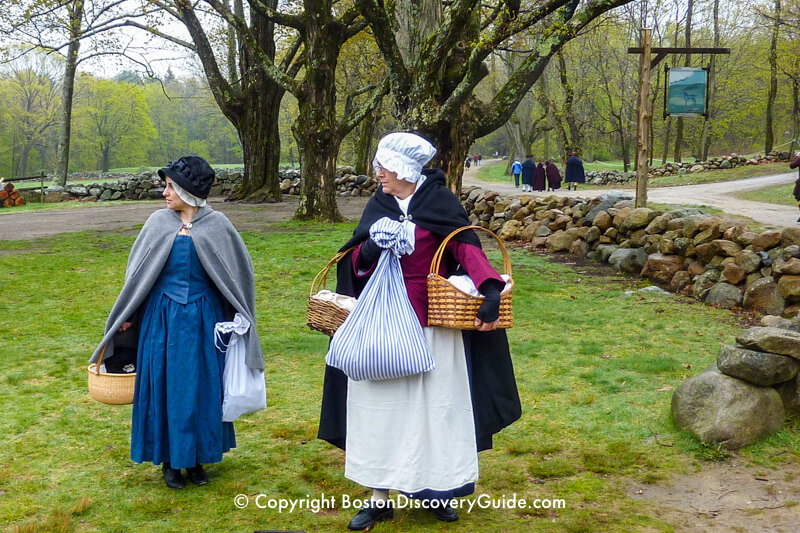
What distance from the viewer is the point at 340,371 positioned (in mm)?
3791

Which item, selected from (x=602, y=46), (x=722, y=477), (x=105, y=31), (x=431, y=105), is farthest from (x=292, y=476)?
(x=602, y=46)

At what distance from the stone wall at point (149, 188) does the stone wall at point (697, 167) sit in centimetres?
1064

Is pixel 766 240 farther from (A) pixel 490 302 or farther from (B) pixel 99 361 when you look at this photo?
(B) pixel 99 361

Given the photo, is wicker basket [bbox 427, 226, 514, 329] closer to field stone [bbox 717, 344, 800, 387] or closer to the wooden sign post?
field stone [bbox 717, 344, 800, 387]

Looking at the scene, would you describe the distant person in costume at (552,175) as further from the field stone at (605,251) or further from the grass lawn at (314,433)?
the grass lawn at (314,433)

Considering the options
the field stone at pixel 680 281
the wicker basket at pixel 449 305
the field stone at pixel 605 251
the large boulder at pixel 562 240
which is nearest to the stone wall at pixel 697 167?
the large boulder at pixel 562 240

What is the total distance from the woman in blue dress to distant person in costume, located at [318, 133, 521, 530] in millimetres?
748

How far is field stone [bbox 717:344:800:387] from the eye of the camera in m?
4.70

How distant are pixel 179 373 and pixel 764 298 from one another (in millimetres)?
7686

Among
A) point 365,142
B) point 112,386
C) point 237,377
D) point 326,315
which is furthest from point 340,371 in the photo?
point 365,142

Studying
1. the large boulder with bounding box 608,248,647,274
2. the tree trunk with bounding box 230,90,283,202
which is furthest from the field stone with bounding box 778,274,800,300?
the tree trunk with bounding box 230,90,283,202

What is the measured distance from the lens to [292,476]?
14.7 feet

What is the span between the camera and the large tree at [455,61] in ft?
33.1

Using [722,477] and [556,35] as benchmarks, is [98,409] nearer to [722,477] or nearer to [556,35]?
[722,477]
